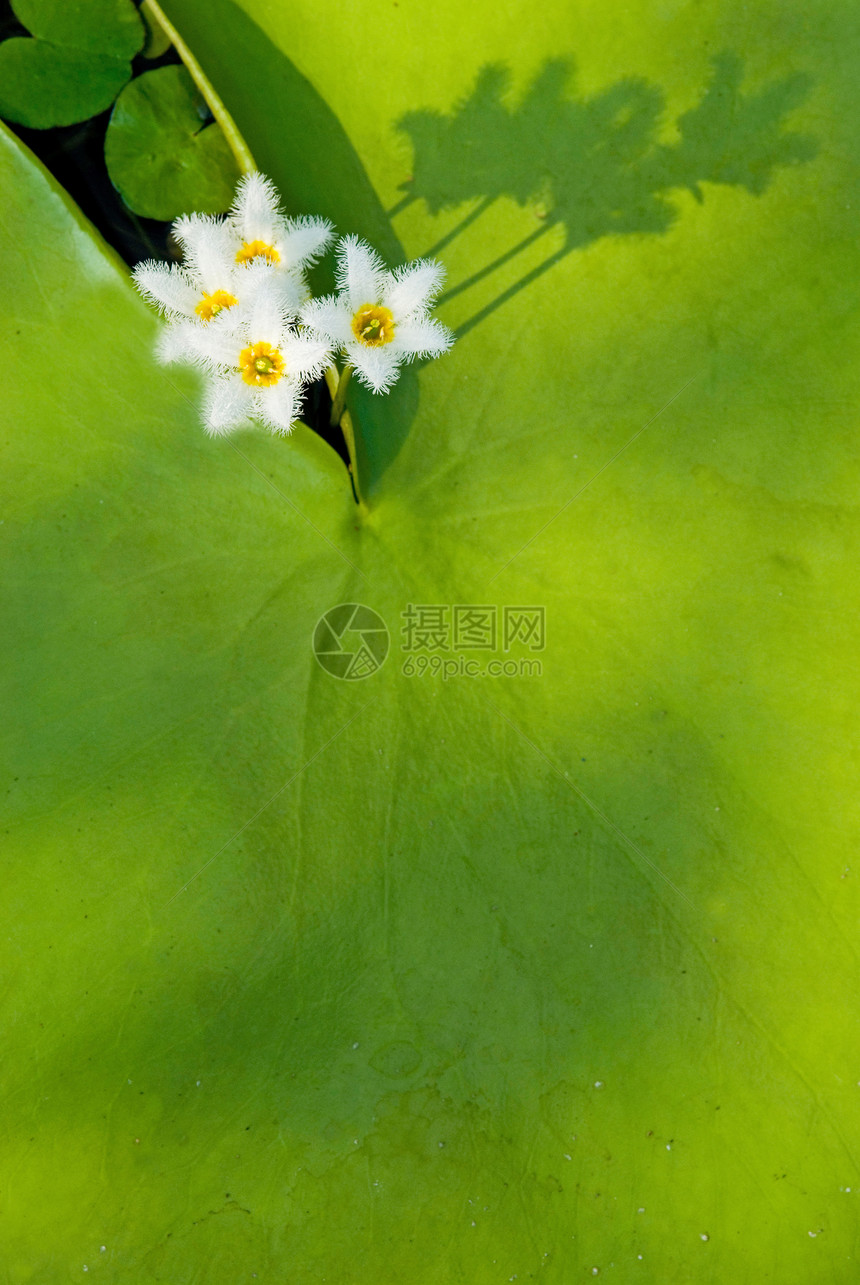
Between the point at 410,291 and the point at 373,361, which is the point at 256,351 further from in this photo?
the point at 410,291

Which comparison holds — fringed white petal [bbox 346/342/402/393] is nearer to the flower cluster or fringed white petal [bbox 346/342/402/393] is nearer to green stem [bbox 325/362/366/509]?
the flower cluster

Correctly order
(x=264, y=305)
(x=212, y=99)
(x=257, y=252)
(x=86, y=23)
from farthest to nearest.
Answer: (x=86, y=23) < (x=212, y=99) < (x=257, y=252) < (x=264, y=305)

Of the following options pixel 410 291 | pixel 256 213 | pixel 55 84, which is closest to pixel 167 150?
pixel 55 84

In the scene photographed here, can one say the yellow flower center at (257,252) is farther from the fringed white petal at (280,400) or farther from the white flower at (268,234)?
the fringed white petal at (280,400)

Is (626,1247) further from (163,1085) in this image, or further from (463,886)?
(163,1085)

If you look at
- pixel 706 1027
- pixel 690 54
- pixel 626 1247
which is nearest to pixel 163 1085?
pixel 626 1247
